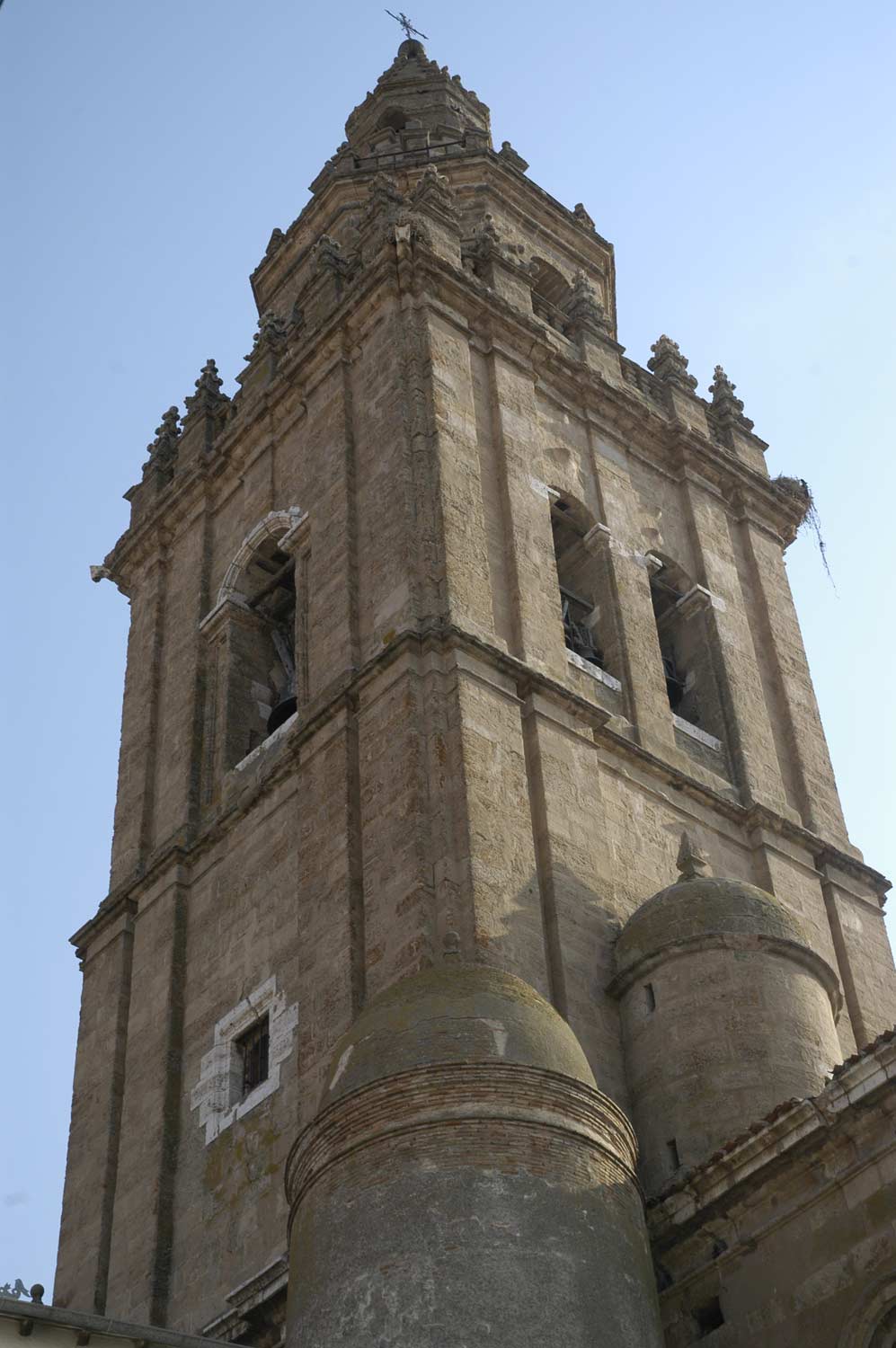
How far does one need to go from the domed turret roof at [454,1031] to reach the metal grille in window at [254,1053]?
5784 millimetres

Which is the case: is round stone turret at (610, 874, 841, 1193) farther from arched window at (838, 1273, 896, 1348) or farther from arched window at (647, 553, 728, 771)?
arched window at (647, 553, 728, 771)

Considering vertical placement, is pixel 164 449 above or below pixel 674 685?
above

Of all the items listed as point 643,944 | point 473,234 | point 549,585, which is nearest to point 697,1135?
point 643,944

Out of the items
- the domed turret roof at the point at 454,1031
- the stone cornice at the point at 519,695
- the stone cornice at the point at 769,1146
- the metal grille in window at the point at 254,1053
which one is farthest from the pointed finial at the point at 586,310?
the stone cornice at the point at 769,1146

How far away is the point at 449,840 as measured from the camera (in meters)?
21.9

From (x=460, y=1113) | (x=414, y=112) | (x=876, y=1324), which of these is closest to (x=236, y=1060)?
(x=460, y=1113)

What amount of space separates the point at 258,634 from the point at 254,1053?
25.8ft

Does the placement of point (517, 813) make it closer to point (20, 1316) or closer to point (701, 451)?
point (20, 1316)

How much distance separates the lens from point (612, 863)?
23719 millimetres

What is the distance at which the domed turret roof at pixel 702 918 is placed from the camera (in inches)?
833

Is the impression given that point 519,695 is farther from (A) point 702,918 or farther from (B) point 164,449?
(B) point 164,449

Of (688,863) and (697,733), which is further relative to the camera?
(697,733)

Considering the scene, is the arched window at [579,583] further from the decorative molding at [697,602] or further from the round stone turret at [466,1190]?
the round stone turret at [466,1190]

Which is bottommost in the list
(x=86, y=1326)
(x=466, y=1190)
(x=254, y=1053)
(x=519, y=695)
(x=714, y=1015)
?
(x=86, y=1326)
